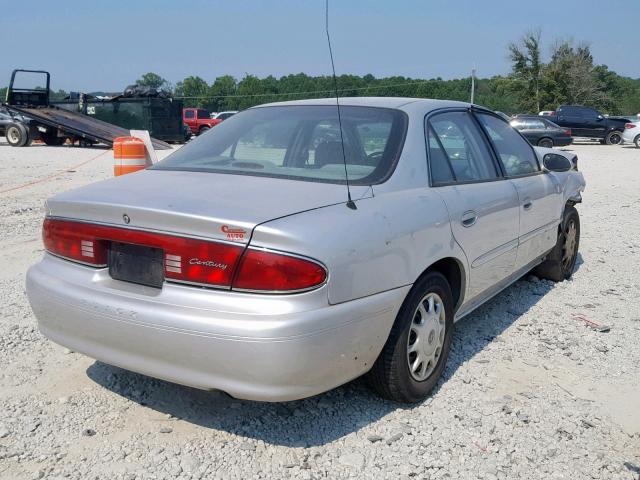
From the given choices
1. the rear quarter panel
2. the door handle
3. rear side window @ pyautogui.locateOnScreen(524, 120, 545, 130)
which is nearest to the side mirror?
the door handle

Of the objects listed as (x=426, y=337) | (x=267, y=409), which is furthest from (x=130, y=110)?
(x=426, y=337)

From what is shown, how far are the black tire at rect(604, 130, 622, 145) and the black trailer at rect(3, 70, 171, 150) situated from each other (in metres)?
21.4

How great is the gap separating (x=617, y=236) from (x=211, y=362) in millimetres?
6550

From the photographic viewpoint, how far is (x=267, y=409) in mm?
3166

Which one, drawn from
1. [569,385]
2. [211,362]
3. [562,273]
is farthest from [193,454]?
[562,273]

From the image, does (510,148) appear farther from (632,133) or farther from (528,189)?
(632,133)

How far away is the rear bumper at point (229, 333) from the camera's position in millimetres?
2447

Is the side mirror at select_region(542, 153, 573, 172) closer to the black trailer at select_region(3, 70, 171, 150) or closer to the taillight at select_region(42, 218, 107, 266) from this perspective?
the taillight at select_region(42, 218, 107, 266)

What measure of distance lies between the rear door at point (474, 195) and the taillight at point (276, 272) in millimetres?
1154

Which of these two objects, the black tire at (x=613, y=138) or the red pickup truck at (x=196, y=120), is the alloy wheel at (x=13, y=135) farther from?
the black tire at (x=613, y=138)

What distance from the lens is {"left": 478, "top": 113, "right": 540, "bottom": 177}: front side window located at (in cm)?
440

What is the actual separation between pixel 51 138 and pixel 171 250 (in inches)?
890

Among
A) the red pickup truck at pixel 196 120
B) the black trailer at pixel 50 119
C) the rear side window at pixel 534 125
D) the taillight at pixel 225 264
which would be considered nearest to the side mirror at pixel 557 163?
the taillight at pixel 225 264

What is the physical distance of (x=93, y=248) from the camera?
2857 mm
